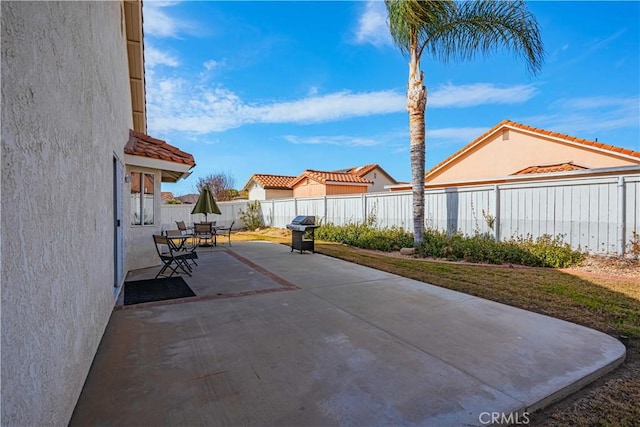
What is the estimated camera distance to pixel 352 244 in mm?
14703

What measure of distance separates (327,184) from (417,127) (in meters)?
14.1

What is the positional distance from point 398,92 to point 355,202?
6.09 meters

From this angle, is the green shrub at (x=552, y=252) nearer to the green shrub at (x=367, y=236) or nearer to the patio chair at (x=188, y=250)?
the green shrub at (x=367, y=236)

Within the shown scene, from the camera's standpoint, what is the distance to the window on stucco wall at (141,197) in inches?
343

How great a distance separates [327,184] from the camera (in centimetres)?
2517

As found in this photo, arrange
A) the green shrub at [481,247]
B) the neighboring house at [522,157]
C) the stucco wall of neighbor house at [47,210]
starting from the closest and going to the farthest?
the stucco wall of neighbor house at [47,210]
the green shrub at [481,247]
the neighboring house at [522,157]

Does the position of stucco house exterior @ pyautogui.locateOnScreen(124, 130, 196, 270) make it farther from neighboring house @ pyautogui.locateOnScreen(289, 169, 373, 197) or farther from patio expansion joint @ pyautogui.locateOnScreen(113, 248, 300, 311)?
neighboring house @ pyautogui.locateOnScreen(289, 169, 373, 197)

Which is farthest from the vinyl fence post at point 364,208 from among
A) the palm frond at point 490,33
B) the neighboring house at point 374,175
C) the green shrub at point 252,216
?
the neighboring house at point 374,175

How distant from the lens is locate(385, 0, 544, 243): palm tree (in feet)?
32.6

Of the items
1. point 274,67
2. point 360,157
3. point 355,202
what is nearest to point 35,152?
point 355,202

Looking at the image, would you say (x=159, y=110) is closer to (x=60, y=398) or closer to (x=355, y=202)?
(x=355, y=202)

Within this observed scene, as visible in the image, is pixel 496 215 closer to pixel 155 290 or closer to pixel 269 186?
pixel 155 290

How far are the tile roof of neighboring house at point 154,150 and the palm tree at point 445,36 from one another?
24.8ft
